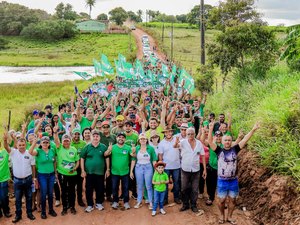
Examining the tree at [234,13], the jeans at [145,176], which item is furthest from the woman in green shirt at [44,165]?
the tree at [234,13]

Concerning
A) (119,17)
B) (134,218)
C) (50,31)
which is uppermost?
(119,17)

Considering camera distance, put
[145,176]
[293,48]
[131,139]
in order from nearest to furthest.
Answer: [145,176], [131,139], [293,48]

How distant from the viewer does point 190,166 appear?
282 inches

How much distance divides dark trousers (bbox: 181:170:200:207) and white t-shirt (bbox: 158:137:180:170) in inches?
12.4

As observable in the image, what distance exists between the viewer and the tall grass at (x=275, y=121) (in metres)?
7.18

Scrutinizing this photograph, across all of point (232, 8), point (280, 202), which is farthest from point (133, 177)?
point (232, 8)

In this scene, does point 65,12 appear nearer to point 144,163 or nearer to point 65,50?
point 65,50

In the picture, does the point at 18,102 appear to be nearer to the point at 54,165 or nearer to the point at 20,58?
the point at 54,165

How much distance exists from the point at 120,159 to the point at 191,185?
4.91 ft

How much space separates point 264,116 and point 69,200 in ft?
15.6

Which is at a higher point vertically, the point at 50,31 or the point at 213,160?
the point at 50,31

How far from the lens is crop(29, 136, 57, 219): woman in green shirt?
23.1ft

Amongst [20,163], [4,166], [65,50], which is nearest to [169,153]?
[20,163]

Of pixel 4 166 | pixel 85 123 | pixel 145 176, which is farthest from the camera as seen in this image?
pixel 85 123
